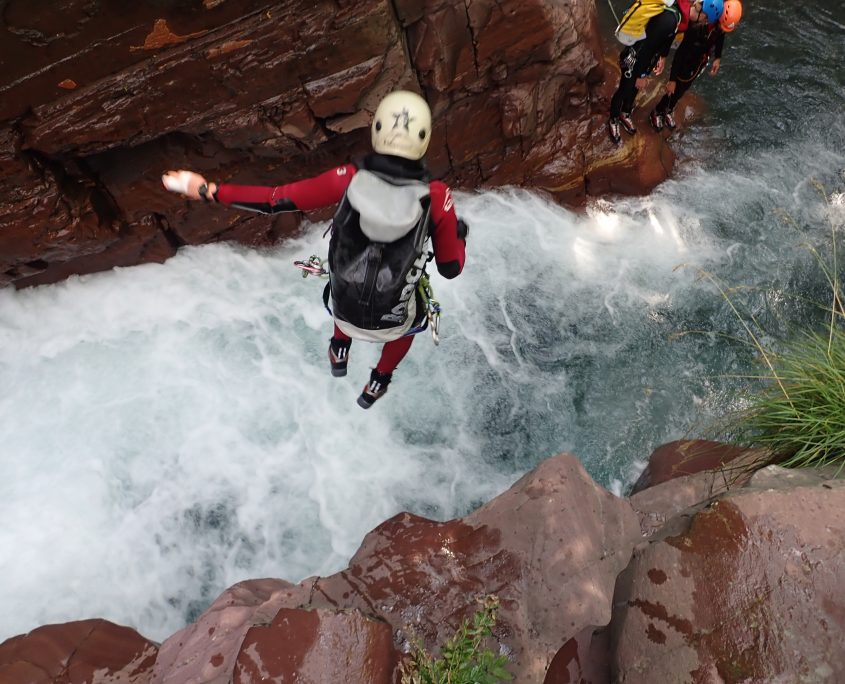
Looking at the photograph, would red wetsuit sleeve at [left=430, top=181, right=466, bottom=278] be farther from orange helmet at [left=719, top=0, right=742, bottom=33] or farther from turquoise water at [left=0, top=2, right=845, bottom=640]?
orange helmet at [left=719, top=0, right=742, bottom=33]

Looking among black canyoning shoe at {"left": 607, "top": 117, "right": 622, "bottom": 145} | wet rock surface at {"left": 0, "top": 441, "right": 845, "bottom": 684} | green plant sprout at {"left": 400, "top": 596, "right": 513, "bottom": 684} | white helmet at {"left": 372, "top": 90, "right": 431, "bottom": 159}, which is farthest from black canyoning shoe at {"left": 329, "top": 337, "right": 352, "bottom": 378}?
black canyoning shoe at {"left": 607, "top": 117, "right": 622, "bottom": 145}

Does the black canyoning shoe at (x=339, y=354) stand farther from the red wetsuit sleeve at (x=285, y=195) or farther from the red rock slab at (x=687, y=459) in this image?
the red rock slab at (x=687, y=459)

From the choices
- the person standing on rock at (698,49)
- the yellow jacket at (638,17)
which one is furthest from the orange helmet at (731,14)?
the yellow jacket at (638,17)

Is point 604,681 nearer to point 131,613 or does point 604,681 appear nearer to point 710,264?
point 131,613

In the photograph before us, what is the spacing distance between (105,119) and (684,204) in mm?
5555

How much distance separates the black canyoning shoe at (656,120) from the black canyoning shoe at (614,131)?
595mm

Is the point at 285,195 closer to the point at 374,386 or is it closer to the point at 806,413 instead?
the point at 374,386

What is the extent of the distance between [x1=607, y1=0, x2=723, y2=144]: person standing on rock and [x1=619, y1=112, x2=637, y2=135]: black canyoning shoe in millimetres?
436

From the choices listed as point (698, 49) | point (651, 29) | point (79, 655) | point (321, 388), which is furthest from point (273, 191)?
point (698, 49)

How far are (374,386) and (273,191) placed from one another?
170 cm

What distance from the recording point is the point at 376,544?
3.41 meters

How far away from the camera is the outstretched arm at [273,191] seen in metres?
2.66

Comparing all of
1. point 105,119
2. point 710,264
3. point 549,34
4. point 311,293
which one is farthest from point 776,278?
point 105,119

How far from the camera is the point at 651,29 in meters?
4.86
